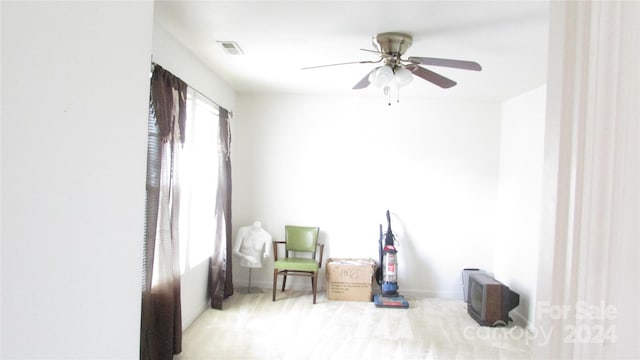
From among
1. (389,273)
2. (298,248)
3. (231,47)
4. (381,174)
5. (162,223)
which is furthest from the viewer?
(381,174)

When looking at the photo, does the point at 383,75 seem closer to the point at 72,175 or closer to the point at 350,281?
the point at 72,175

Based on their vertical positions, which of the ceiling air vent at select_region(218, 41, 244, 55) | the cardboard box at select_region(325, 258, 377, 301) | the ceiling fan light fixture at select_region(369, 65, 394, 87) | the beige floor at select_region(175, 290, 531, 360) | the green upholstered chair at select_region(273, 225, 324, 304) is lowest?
the beige floor at select_region(175, 290, 531, 360)

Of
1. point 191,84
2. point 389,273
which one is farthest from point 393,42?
point 389,273

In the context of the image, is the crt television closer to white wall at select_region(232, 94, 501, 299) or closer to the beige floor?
the beige floor

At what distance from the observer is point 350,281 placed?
4.14 meters

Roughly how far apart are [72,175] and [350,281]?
3820 mm

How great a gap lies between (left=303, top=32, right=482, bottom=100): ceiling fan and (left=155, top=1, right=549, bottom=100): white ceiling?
7 centimetres

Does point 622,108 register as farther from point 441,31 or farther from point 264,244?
point 264,244

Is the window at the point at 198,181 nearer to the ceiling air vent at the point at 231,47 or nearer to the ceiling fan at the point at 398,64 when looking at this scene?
the ceiling air vent at the point at 231,47

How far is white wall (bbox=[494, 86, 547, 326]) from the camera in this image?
3.50 metres

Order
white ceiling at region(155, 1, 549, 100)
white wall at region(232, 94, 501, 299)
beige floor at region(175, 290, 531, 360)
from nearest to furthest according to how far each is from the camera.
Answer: white ceiling at region(155, 1, 549, 100) → beige floor at region(175, 290, 531, 360) → white wall at region(232, 94, 501, 299)

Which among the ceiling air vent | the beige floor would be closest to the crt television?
the beige floor

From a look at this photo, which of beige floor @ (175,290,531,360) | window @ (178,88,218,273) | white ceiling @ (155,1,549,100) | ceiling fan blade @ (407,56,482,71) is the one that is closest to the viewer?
white ceiling @ (155,1,549,100)

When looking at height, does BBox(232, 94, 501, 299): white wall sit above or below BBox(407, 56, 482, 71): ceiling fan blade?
below
